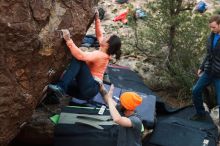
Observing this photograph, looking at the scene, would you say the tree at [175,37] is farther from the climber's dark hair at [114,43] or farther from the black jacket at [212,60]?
the climber's dark hair at [114,43]

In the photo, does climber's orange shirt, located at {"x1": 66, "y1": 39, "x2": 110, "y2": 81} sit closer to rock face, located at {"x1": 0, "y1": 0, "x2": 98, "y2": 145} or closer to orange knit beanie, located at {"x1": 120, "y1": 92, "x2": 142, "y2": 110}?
rock face, located at {"x1": 0, "y1": 0, "x2": 98, "y2": 145}

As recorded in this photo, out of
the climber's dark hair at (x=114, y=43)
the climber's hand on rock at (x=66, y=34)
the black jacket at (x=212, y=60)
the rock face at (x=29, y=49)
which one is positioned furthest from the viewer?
the black jacket at (x=212, y=60)

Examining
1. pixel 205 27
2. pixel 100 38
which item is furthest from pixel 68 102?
pixel 205 27

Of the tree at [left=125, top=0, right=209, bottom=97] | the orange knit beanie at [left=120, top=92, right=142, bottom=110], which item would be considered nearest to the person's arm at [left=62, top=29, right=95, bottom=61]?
the orange knit beanie at [left=120, top=92, right=142, bottom=110]

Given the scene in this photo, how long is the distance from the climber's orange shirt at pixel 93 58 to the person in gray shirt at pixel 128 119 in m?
0.67

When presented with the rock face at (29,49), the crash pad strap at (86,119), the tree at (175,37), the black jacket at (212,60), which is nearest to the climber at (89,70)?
the rock face at (29,49)

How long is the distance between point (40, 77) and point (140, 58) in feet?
15.7

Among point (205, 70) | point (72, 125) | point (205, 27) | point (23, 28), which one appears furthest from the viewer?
point (205, 27)

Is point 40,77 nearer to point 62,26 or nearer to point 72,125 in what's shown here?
point 62,26

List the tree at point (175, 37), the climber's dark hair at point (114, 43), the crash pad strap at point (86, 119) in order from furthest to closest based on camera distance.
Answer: the tree at point (175, 37) < the crash pad strap at point (86, 119) < the climber's dark hair at point (114, 43)

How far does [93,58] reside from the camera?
20.1ft

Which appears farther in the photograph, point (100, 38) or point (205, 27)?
point (205, 27)

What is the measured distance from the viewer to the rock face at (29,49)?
4871 mm

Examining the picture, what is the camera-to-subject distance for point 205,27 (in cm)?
852
